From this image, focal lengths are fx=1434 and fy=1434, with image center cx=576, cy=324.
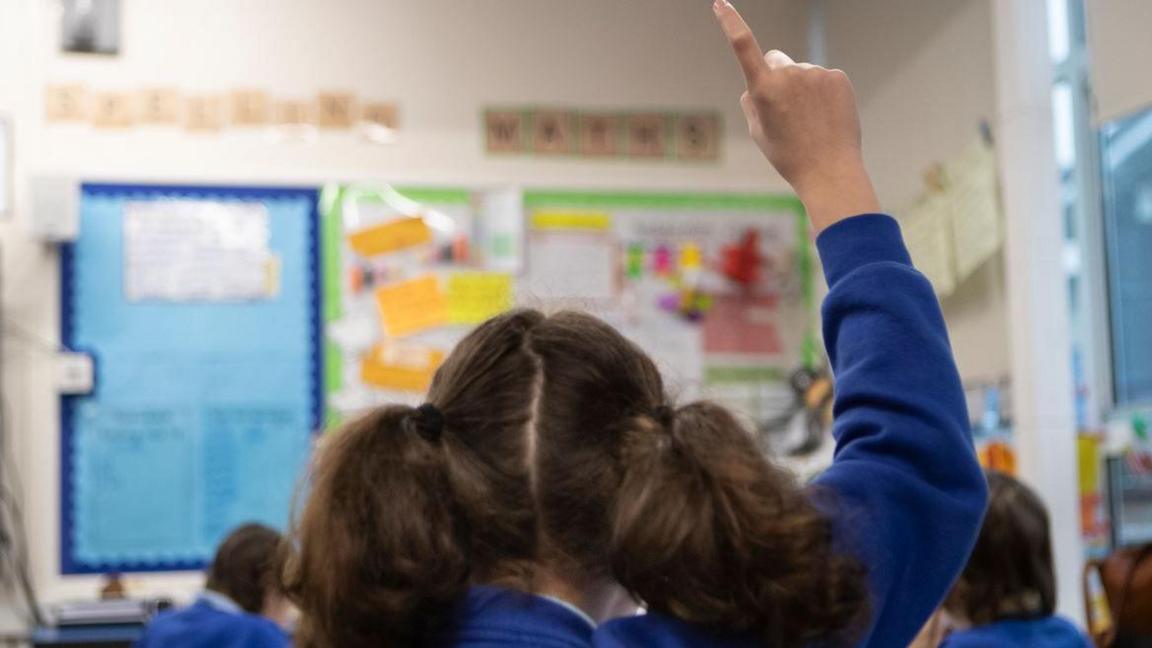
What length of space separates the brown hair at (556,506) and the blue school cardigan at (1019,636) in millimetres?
1242

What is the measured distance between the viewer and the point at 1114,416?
114 inches

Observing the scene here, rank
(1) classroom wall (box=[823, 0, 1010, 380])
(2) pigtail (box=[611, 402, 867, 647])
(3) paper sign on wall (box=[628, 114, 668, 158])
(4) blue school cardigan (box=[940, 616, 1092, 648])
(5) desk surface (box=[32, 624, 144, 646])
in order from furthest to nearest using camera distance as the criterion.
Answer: (3) paper sign on wall (box=[628, 114, 668, 158])
(5) desk surface (box=[32, 624, 144, 646])
(1) classroom wall (box=[823, 0, 1010, 380])
(4) blue school cardigan (box=[940, 616, 1092, 648])
(2) pigtail (box=[611, 402, 867, 647])

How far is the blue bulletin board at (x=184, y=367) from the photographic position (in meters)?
3.70

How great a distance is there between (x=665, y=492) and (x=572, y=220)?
3333 millimetres

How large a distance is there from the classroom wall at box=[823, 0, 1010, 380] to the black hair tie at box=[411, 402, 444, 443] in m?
2.42

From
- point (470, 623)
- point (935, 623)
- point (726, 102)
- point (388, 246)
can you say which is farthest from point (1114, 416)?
point (470, 623)

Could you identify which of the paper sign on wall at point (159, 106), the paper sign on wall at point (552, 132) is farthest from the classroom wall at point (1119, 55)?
the paper sign on wall at point (159, 106)

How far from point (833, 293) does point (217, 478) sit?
3.26 metres

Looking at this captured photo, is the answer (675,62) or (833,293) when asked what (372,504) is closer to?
(833,293)

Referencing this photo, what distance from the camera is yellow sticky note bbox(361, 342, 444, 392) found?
384 centimetres

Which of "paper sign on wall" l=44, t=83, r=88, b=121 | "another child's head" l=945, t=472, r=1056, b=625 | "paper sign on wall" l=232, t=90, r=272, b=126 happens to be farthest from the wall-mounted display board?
"another child's head" l=945, t=472, r=1056, b=625

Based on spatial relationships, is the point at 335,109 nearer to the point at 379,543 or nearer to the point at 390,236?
the point at 390,236

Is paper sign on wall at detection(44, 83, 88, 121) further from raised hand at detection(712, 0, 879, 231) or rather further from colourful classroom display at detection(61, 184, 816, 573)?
raised hand at detection(712, 0, 879, 231)

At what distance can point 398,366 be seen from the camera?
386 centimetres
